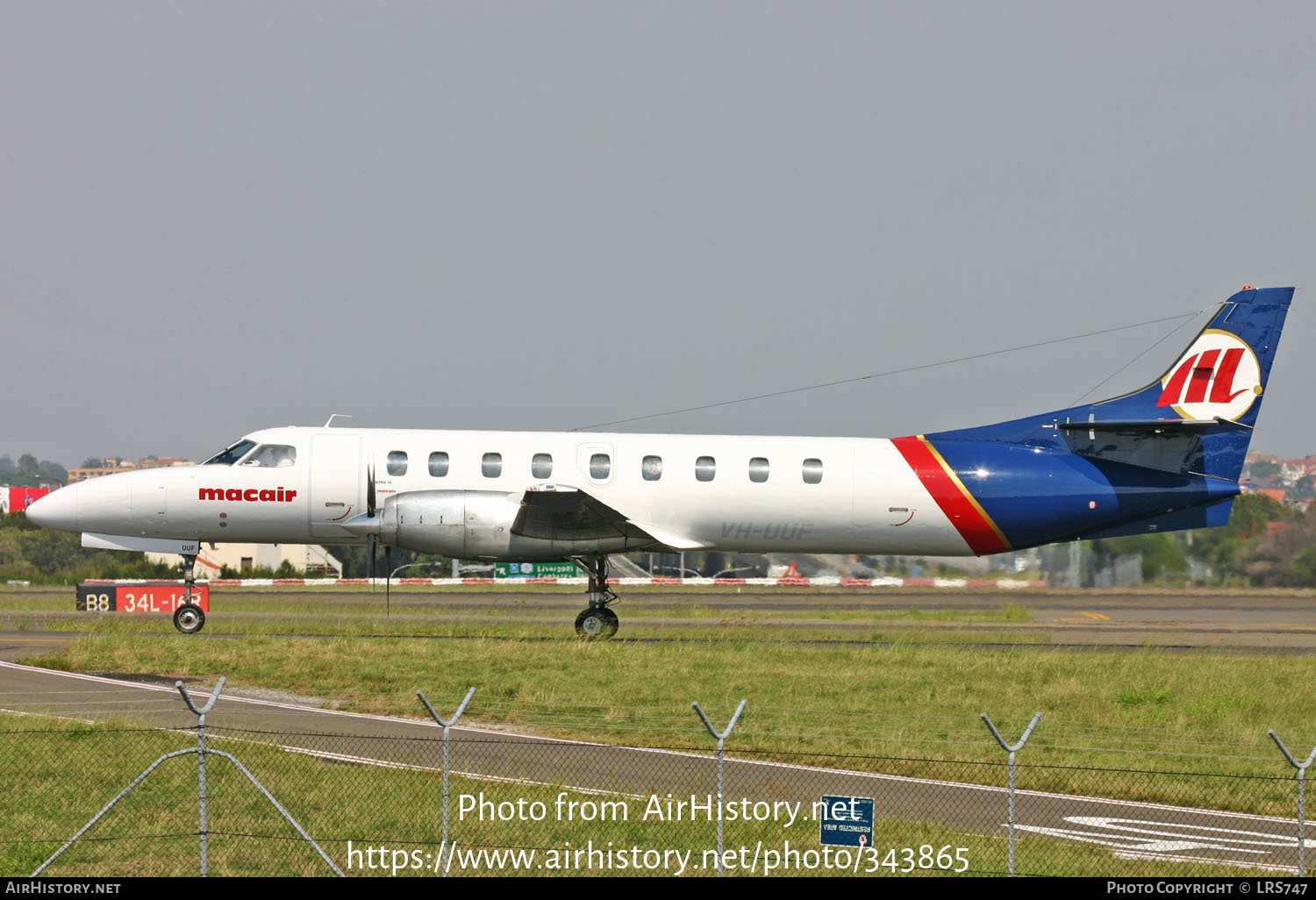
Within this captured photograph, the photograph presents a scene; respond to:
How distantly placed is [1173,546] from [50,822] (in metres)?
38.5

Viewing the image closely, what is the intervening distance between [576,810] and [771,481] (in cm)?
1458

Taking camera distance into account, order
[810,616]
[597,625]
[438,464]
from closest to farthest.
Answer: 1. [438,464]
2. [597,625]
3. [810,616]

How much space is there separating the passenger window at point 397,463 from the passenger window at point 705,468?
236 inches

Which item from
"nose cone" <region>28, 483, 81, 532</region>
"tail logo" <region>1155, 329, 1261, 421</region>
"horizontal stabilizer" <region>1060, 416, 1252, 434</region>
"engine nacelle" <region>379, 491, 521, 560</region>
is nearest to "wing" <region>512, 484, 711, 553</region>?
"engine nacelle" <region>379, 491, 521, 560</region>

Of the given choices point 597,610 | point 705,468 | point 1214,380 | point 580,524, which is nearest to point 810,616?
point 705,468

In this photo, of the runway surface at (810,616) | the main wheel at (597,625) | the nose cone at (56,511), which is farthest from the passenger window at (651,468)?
the nose cone at (56,511)

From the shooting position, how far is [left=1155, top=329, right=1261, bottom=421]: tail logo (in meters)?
26.2

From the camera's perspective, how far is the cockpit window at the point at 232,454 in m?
26.1

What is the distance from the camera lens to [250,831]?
1157 centimetres

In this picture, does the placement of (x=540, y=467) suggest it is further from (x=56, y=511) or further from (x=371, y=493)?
(x=56, y=511)

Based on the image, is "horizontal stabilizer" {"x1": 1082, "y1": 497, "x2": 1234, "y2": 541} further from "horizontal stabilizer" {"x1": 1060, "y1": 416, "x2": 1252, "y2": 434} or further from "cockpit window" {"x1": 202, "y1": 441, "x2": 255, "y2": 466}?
"cockpit window" {"x1": 202, "y1": 441, "x2": 255, "y2": 466}

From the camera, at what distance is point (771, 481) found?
26094mm
